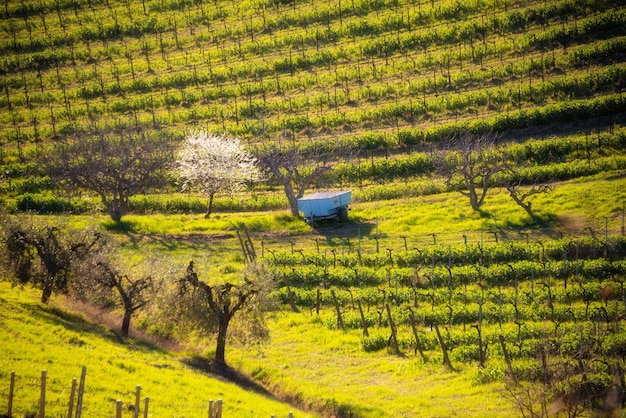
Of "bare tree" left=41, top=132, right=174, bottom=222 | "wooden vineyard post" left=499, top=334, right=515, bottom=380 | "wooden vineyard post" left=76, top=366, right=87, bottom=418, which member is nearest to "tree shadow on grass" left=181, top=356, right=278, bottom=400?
"wooden vineyard post" left=499, top=334, right=515, bottom=380

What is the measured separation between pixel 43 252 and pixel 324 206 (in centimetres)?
2315

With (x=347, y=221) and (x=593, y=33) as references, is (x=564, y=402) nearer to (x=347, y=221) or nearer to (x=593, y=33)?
(x=347, y=221)

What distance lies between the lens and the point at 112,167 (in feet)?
209

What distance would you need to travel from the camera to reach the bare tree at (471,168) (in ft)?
194

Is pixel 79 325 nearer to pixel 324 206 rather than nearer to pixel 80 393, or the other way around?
pixel 80 393

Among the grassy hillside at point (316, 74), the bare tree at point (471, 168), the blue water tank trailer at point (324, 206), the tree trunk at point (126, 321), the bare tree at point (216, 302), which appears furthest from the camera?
the grassy hillside at point (316, 74)

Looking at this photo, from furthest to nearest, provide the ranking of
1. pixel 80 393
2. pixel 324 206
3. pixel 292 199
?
1. pixel 292 199
2. pixel 324 206
3. pixel 80 393

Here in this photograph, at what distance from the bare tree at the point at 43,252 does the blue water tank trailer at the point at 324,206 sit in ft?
65.5

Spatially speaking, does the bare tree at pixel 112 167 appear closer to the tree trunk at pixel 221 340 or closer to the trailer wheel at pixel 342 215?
the trailer wheel at pixel 342 215

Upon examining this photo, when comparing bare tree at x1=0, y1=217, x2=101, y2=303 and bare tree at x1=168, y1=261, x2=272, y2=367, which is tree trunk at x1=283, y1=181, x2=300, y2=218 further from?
bare tree at x1=168, y1=261, x2=272, y2=367

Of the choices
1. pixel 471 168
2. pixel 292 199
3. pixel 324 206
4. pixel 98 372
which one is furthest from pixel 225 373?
pixel 471 168

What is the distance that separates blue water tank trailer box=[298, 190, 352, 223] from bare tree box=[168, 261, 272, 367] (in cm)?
2196

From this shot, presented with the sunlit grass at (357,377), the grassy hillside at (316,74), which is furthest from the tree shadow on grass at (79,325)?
the grassy hillside at (316,74)

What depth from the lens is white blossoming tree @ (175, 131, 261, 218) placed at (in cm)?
6788
